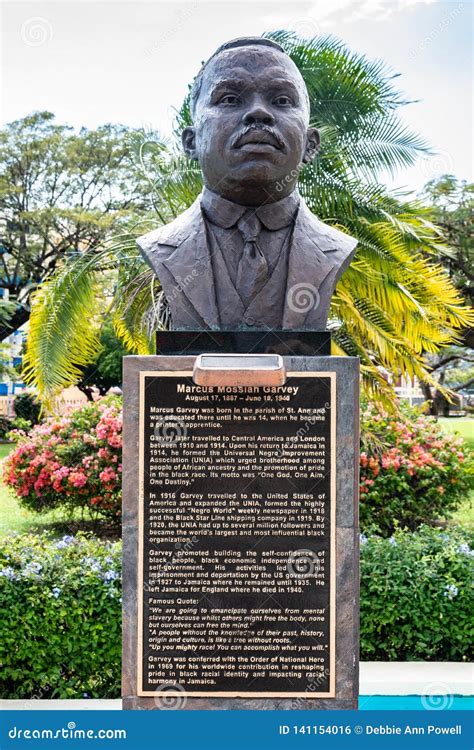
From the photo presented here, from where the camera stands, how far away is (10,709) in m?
5.20

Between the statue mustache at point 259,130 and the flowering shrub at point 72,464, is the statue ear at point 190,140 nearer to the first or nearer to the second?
the statue mustache at point 259,130

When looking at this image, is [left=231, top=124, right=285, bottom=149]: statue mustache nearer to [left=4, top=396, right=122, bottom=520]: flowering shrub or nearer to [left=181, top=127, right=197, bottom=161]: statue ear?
[left=181, top=127, right=197, bottom=161]: statue ear

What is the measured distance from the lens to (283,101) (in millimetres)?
4105

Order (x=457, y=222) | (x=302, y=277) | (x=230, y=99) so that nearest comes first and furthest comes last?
(x=230, y=99) → (x=302, y=277) → (x=457, y=222)

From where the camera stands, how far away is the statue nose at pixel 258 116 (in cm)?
396

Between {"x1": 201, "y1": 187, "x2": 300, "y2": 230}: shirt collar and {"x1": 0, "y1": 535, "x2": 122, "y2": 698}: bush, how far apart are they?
2804mm

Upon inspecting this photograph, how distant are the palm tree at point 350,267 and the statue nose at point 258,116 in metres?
3.97

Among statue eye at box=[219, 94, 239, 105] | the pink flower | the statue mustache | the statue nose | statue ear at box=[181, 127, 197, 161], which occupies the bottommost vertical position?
the pink flower

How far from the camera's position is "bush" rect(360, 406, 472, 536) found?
9797 mm

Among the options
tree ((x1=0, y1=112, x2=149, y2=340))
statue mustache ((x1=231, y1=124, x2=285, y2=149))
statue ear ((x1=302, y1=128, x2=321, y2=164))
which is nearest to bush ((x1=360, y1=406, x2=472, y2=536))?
statue ear ((x1=302, y1=128, x2=321, y2=164))

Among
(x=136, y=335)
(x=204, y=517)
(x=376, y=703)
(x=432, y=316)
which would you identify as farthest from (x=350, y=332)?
(x=204, y=517)

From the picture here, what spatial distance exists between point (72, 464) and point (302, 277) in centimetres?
672

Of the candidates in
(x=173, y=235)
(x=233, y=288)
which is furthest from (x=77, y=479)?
(x=233, y=288)

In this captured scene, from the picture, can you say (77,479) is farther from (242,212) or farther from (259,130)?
(259,130)
